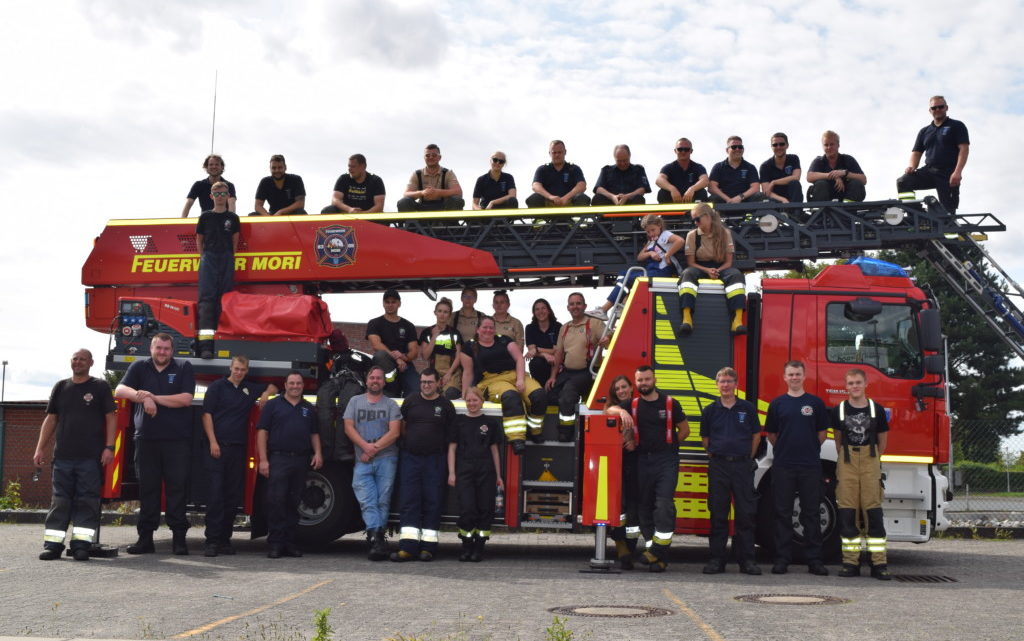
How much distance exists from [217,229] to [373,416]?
2.86 meters

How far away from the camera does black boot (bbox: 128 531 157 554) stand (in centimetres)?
1077

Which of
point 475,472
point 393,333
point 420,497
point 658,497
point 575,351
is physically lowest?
point 420,497

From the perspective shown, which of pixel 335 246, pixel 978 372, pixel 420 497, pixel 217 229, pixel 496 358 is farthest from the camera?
pixel 978 372

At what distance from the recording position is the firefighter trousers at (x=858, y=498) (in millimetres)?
9805

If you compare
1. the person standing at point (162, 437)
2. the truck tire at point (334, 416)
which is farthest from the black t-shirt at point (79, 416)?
the truck tire at point (334, 416)

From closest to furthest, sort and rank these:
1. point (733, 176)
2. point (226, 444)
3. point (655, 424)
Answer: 1. point (655, 424)
2. point (226, 444)
3. point (733, 176)

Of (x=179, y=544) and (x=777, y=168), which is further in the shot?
(x=777, y=168)

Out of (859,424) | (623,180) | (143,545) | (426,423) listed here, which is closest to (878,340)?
(859,424)

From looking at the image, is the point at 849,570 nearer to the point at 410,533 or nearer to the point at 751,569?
the point at 751,569

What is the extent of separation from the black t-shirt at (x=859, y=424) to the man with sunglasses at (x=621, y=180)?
3504mm

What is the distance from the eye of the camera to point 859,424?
32.4ft

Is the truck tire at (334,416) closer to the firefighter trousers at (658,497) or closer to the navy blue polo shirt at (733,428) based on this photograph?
the firefighter trousers at (658,497)

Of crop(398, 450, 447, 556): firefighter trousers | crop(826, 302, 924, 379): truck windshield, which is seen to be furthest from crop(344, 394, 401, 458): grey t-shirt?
crop(826, 302, 924, 379): truck windshield

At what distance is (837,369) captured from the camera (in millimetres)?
Answer: 10570
